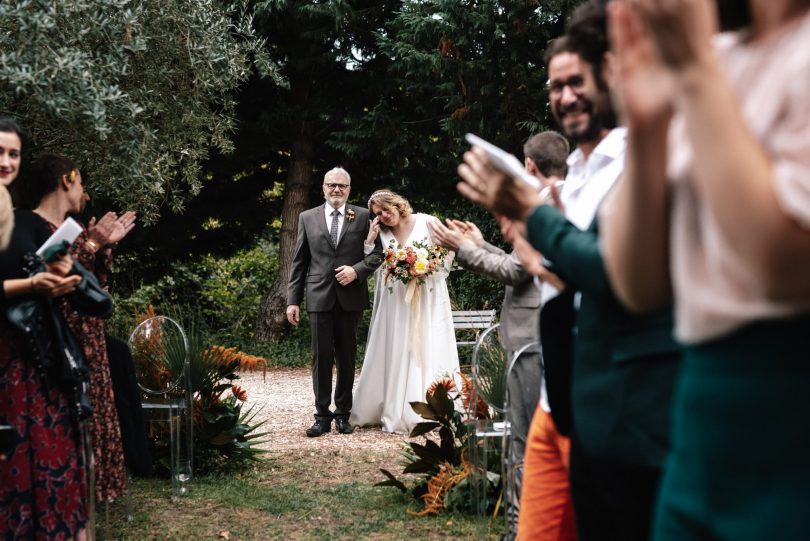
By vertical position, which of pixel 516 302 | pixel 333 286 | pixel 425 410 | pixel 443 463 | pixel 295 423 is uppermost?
pixel 333 286

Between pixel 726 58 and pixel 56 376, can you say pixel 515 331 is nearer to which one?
pixel 56 376

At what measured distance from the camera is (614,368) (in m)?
1.77

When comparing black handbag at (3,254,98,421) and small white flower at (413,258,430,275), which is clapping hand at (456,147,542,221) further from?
small white flower at (413,258,430,275)

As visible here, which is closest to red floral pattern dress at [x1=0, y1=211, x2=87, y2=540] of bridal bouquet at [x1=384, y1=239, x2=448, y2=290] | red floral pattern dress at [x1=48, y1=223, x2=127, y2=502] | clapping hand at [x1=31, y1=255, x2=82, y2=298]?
clapping hand at [x1=31, y1=255, x2=82, y2=298]

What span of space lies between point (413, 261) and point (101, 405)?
4.04 meters

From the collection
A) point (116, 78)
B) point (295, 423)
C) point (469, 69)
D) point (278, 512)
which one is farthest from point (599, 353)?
point (469, 69)

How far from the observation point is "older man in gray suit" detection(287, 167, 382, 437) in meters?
8.86

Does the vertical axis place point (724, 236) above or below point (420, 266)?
below

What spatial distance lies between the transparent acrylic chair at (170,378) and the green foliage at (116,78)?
3.42ft

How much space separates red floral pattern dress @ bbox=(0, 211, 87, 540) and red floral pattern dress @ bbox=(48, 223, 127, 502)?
89cm

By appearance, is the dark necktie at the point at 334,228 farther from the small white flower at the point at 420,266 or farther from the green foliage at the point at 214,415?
the green foliage at the point at 214,415

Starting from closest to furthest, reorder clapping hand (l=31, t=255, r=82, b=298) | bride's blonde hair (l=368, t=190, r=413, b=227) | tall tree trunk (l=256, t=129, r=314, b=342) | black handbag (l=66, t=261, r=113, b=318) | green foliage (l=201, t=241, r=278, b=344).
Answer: clapping hand (l=31, t=255, r=82, b=298), black handbag (l=66, t=261, r=113, b=318), bride's blonde hair (l=368, t=190, r=413, b=227), tall tree trunk (l=256, t=129, r=314, b=342), green foliage (l=201, t=241, r=278, b=344)

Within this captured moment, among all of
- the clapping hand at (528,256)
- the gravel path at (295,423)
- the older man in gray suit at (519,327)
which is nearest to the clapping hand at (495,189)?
the clapping hand at (528,256)

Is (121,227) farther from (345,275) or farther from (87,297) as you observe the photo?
(345,275)
